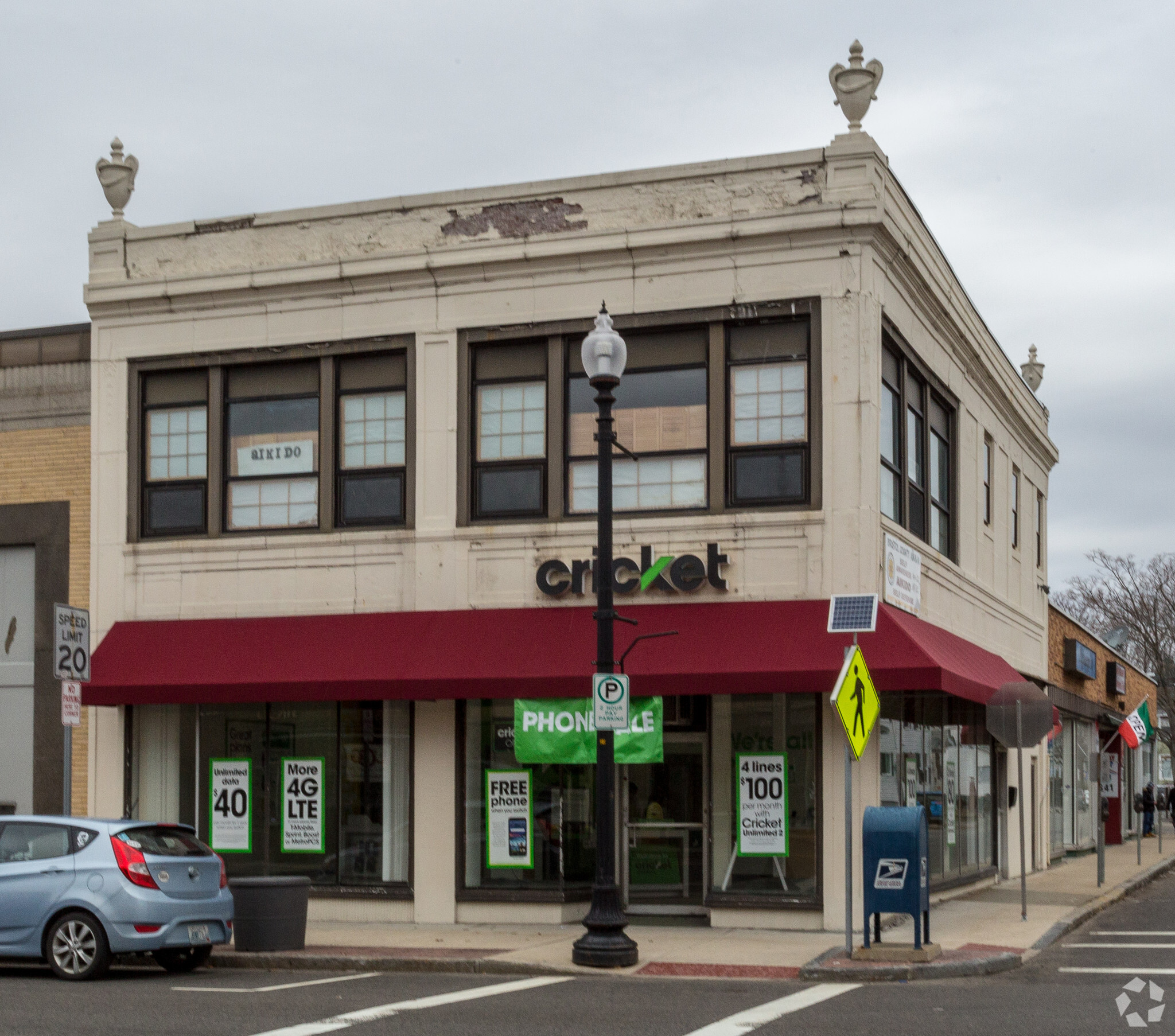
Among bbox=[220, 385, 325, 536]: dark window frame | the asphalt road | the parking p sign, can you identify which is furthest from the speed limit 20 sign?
the parking p sign

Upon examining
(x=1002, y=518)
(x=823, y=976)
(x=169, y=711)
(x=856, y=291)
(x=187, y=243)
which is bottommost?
(x=823, y=976)

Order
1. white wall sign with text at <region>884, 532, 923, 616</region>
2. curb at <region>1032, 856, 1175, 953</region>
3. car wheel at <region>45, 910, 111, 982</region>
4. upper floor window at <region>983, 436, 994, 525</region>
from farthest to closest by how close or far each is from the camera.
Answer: upper floor window at <region>983, 436, 994, 525</region>, white wall sign with text at <region>884, 532, 923, 616</region>, curb at <region>1032, 856, 1175, 953</region>, car wheel at <region>45, 910, 111, 982</region>

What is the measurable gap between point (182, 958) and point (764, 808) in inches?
243

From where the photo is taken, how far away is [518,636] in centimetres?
1769

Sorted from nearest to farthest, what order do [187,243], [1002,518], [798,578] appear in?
1. [798,578]
2. [187,243]
3. [1002,518]

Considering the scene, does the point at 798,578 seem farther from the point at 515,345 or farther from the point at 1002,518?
the point at 1002,518

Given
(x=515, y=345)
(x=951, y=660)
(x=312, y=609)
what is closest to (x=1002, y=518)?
(x=951, y=660)

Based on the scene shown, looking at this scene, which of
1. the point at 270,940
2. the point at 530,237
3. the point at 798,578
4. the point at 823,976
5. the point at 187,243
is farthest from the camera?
Result: the point at 187,243

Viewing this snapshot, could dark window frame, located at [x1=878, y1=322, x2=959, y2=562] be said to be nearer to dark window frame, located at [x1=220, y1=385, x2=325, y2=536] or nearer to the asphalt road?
the asphalt road

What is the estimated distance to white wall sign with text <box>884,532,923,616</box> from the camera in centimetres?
1755

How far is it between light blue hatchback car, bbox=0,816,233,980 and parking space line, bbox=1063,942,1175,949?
847 centimetres

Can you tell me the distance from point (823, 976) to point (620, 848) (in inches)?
193

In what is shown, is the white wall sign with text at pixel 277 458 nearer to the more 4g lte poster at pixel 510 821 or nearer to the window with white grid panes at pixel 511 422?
the window with white grid panes at pixel 511 422

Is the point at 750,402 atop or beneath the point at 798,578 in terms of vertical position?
atop
